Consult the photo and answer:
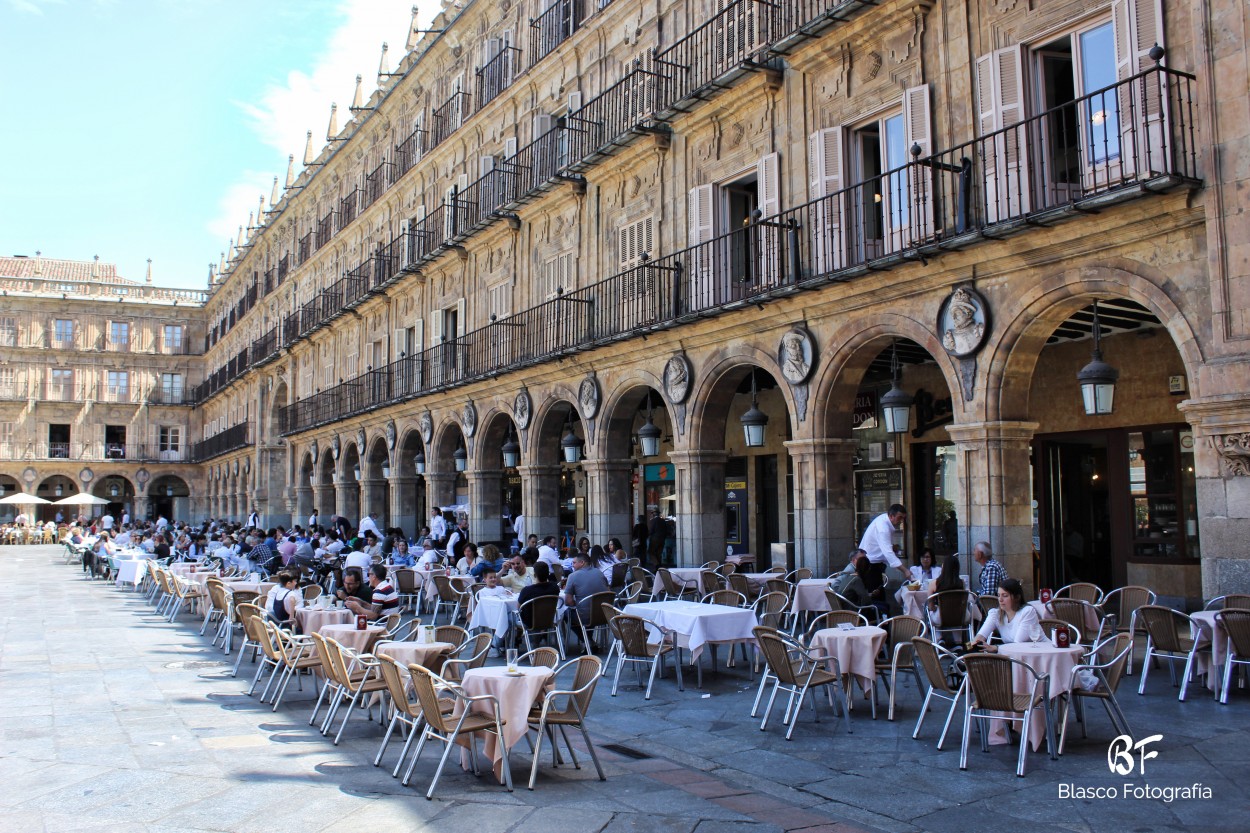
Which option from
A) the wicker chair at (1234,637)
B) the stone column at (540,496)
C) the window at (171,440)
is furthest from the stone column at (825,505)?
the window at (171,440)

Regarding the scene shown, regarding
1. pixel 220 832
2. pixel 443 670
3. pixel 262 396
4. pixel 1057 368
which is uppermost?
pixel 262 396

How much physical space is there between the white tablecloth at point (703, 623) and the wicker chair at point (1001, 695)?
284 centimetres

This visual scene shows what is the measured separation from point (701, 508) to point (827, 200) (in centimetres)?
521

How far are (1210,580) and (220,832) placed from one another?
8279 mm

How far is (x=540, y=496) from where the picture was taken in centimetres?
2070

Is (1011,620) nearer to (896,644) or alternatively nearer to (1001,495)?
(896,644)

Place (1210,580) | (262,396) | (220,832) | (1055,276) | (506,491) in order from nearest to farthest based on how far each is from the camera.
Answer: (220,832) → (1210,580) → (1055,276) → (506,491) → (262,396)

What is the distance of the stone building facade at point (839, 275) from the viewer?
9656 mm

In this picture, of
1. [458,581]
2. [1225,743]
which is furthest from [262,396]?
[1225,743]

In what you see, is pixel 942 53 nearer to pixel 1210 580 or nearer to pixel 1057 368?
pixel 1057 368

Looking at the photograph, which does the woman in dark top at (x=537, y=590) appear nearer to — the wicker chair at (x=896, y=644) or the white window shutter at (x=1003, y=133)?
the wicker chair at (x=896, y=644)

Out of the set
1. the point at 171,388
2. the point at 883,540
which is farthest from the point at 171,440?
the point at 883,540

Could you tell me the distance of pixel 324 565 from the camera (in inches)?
679

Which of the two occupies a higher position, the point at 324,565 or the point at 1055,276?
the point at 1055,276
